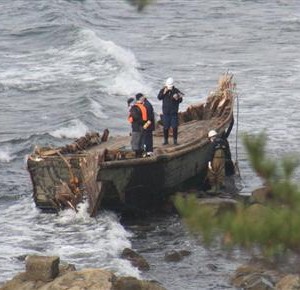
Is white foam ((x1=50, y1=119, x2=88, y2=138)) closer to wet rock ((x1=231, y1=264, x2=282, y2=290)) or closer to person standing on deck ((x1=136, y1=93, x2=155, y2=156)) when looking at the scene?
person standing on deck ((x1=136, y1=93, x2=155, y2=156))

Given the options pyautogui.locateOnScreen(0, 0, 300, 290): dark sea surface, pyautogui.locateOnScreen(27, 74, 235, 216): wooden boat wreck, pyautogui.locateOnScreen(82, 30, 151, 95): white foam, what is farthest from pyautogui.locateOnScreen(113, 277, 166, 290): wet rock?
pyautogui.locateOnScreen(82, 30, 151, 95): white foam

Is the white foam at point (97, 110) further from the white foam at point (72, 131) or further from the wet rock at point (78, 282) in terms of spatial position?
the wet rock at point (78, 282)

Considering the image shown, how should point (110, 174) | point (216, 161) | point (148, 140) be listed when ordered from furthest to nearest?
point (216, 161)
point (148, 140)
point (110, 174)

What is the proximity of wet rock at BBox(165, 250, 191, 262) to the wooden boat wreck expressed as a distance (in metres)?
1.99

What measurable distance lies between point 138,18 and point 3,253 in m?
34.8

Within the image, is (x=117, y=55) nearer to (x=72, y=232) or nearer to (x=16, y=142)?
(x=16, y=142)

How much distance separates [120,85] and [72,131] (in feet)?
23.0

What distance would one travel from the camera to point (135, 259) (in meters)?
17.4

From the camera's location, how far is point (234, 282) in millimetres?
16266

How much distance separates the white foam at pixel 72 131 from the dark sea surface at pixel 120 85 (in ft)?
0.18

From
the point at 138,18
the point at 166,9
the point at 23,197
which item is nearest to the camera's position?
the point at 23,197

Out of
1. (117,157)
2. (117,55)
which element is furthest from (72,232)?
(117,55)

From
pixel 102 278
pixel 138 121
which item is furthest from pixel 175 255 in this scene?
pixel 138 121

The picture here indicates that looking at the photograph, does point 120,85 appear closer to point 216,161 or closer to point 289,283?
point 216,161
